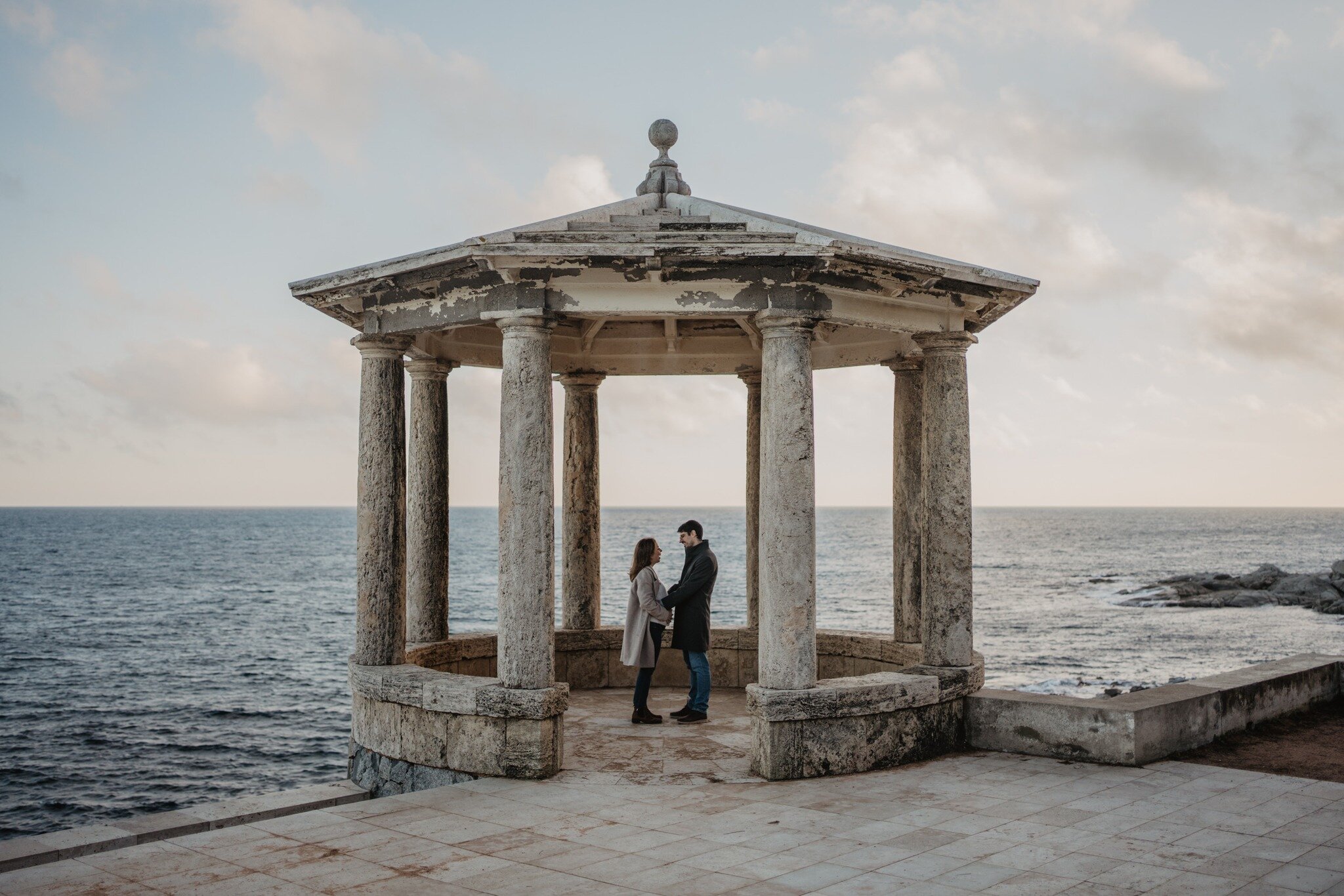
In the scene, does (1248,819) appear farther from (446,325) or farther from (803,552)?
(446,325)

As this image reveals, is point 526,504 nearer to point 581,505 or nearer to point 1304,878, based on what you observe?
point 581,505

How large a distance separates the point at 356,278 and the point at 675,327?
4.29m

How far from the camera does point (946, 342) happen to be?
10055 mm

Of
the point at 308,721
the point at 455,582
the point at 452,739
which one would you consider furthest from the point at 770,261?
the point at 455,582

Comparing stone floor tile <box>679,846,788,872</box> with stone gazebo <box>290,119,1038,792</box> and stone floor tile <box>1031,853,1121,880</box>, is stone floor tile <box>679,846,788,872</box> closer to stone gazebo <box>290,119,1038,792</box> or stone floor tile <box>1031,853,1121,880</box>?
stone floor tile <box>1031,853,1121,880</box>

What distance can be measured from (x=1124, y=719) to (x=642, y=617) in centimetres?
426

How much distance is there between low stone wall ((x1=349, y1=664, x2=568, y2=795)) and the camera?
855 cm

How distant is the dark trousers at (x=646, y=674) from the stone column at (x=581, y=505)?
2.54 m

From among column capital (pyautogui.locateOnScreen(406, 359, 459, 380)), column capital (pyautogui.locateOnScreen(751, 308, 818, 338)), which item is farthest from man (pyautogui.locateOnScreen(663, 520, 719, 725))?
column capital (pyautogui.locateOnScreen(406, 359, 459, 380))

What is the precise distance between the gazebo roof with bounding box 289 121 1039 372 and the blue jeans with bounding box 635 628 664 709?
3.20 meters

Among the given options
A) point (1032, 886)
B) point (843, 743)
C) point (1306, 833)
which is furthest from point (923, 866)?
point (1306, 833)

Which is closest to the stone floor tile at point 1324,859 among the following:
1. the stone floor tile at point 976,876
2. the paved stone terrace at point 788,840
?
the paved stone terrace at point 788,840

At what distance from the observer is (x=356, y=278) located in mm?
9477

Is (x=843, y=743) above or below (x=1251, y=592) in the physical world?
above
